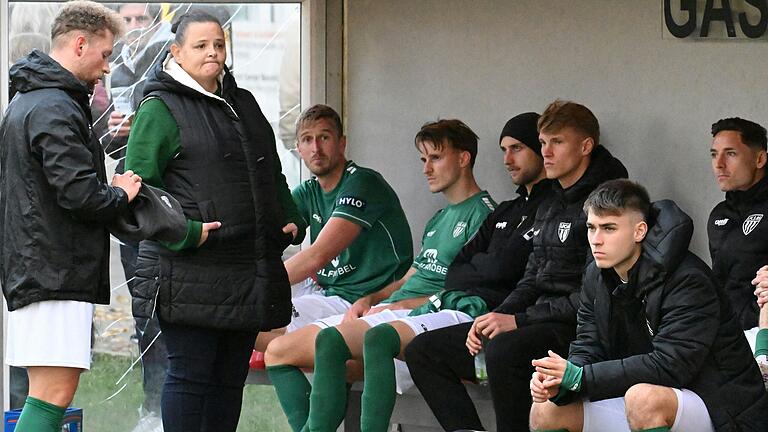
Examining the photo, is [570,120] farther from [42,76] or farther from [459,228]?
[42,76]

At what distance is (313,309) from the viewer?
5.87m

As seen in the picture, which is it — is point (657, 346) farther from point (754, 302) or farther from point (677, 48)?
point (677, 48)

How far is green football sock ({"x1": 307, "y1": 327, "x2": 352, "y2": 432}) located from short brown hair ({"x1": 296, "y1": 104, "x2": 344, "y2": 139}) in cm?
103

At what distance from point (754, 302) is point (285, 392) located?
1.77 m

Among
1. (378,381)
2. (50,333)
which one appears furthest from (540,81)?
(50,333)

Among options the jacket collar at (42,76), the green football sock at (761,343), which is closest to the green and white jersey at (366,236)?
the green football sock at (761,343)

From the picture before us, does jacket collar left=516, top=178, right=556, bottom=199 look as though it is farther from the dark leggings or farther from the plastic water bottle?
the dark leggings

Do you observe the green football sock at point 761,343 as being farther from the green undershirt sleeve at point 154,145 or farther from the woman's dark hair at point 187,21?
the woman's dark hair at point 187,21

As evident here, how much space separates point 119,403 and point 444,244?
184cm

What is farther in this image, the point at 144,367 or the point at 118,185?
the point at 144,367

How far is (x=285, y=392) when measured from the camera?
5438mm

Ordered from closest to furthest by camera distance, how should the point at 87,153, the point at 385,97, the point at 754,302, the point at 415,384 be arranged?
1. the point at 87,153
2. the point at 754,302
3. the point at 415,384
4. the point at 385,97

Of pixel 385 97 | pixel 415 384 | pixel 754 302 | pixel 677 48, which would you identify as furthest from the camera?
pixel 385 97

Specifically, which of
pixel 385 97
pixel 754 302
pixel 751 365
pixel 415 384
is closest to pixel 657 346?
pixel 751 365
